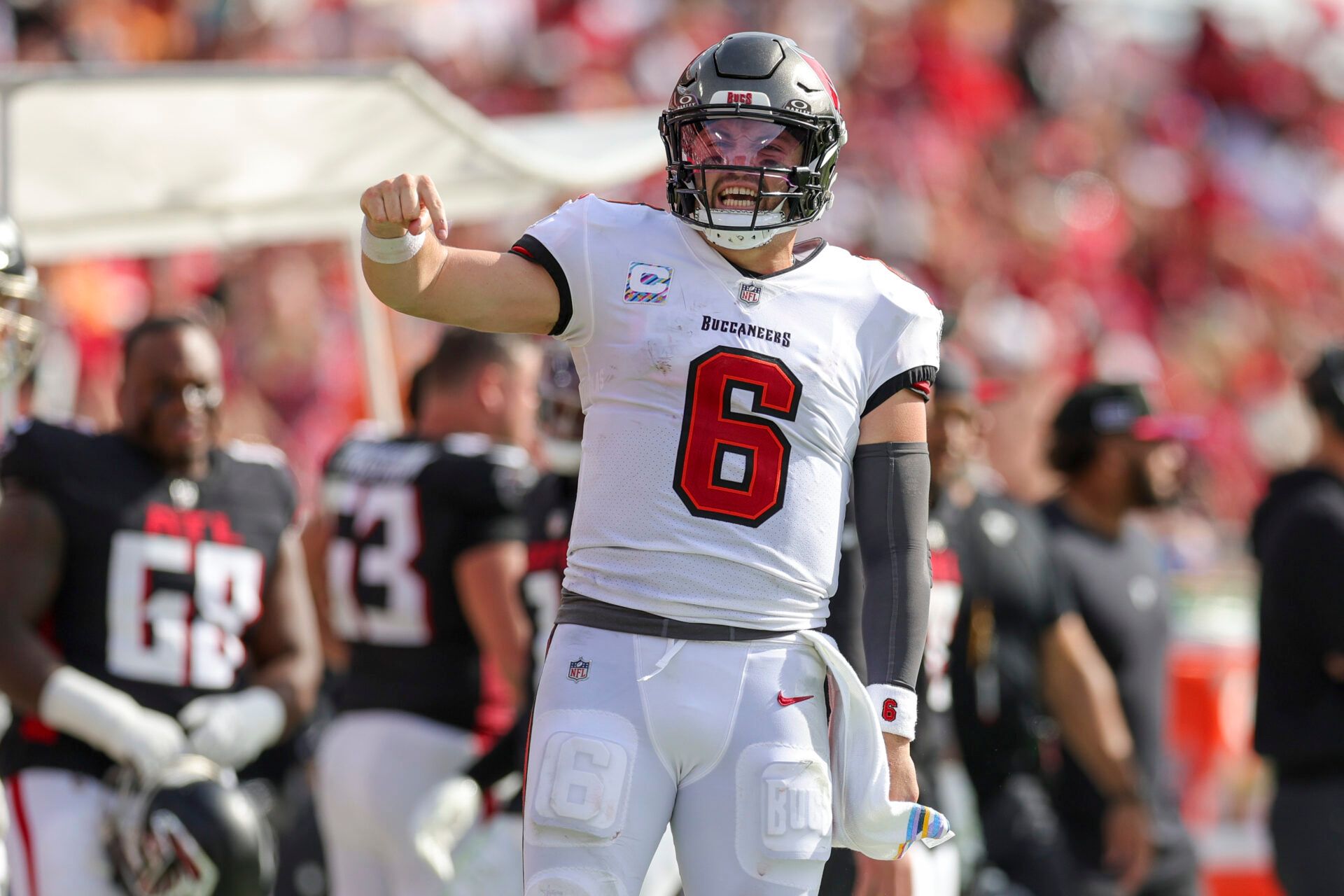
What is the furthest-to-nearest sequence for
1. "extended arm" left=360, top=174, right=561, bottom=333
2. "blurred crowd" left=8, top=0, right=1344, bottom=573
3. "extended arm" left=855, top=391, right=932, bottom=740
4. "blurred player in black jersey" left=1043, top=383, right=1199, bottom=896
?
"blurred crowd" left=8, top=0, right=1344, bottom=573
"blurred player in black jersey" left=1043, top=383, right=1199, bottom=896
"extended arm" left=855, top=391, right=932, bottom=740
"extended arm" left=360, top=174, right=561, bottom=333

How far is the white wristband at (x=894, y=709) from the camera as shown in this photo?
310cm

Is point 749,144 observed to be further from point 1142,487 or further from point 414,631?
point 1142,487

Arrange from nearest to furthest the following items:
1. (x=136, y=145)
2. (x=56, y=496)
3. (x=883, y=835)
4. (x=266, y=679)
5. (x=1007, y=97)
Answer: (x=883, y=835), (x=56, y=496), (x=266, y=679), (x=136, y=145), (x=1007, y=97)

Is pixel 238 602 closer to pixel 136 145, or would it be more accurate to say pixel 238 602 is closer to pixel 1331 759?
pixel 136 145

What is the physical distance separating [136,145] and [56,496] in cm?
205

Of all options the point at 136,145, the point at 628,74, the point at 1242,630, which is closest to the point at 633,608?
the point at 136,145

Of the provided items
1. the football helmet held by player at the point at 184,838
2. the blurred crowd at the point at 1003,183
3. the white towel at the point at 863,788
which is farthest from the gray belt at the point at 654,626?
the blurred crowd at the point at 1003,183

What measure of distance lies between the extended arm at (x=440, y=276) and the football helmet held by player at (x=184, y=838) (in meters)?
1.52

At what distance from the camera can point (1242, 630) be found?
899cm

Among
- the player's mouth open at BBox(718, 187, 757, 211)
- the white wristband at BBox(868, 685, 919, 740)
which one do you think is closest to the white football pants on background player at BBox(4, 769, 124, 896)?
the white wristband at BBox(868, 685, 919, 740)

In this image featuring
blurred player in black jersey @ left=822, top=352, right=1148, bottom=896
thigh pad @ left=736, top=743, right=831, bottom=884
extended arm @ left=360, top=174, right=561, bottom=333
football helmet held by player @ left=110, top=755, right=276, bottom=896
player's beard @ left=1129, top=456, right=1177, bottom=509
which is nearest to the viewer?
extended arm @ left=360, top=174, right=561, bottom=333

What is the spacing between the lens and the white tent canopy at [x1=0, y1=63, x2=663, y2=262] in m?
5.65

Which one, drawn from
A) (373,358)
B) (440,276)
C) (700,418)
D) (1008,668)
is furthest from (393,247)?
(373,358)

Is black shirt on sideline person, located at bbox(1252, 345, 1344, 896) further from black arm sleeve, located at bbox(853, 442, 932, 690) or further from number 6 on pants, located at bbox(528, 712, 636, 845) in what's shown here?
number 6 on pants, located at bbox(528, 712, 636, 845)
